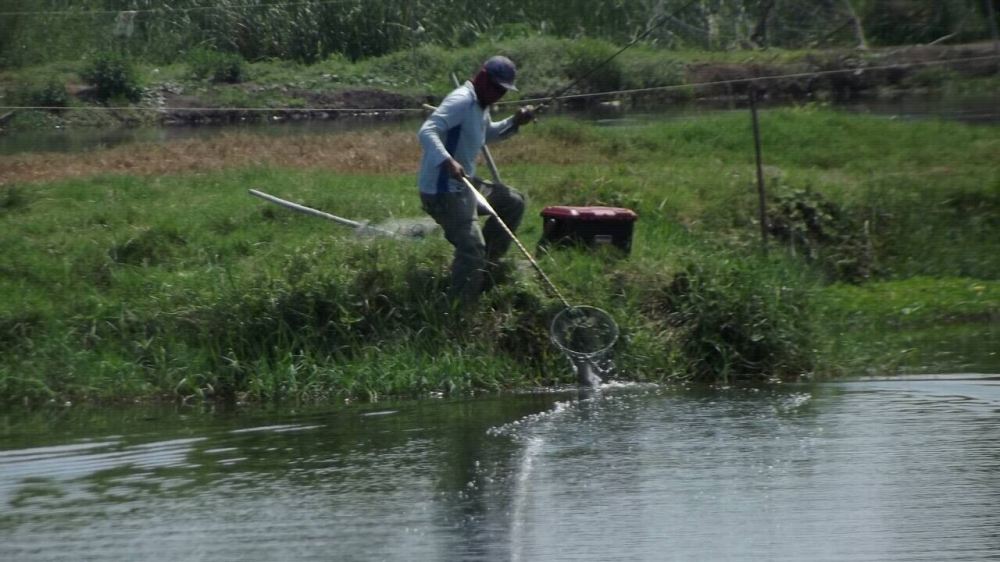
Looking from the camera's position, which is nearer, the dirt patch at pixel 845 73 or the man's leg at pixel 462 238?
the man's leg at pixel 462 238

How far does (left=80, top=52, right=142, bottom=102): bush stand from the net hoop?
2553 cm

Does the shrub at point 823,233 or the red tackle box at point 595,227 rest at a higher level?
the red tackle box at point 595,227

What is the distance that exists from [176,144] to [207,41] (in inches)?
761

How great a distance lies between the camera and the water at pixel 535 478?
644 centimetres

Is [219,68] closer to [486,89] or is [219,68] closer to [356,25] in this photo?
[356,25]

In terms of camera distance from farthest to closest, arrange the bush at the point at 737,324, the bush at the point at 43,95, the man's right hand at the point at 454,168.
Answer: the bush at the point at 43,95 → the bush at the point at 737,324 → the man's right hand at the point at 454,168

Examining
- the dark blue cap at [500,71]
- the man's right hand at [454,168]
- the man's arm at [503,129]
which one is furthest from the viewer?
the man's arm at [503,129]

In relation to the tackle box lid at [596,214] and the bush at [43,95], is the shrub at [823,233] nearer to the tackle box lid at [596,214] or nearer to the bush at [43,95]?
the tackle box lid at [596,214]

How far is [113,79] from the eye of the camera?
33688 millimetres

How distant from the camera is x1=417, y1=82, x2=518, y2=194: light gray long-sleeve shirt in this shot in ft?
32.9

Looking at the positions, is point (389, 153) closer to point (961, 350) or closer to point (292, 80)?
point (961, 350)

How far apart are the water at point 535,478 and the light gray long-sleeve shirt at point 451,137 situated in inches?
63.3

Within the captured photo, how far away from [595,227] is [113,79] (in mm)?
24863

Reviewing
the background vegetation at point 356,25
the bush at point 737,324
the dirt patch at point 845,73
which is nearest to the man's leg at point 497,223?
the bush at point 737,324
